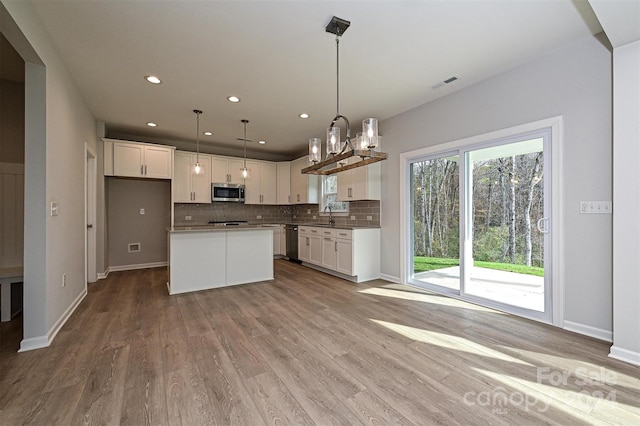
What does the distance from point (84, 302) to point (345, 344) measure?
337 cm

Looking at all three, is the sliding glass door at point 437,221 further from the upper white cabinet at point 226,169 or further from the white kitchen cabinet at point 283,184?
the upper white cabinet at point 226,169

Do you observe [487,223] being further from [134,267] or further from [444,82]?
[134,267]

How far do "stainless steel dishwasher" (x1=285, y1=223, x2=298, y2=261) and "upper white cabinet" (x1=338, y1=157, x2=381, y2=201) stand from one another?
5.89ft

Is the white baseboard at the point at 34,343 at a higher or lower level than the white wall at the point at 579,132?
lower

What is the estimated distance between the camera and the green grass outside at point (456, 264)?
9.95 feet

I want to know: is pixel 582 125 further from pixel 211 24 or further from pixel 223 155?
pixel 223 155

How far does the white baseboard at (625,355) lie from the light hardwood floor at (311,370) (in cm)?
9

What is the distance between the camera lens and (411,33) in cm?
243

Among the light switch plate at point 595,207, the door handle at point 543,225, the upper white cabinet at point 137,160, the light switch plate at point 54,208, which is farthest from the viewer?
the upper white cabinet at point 137,160

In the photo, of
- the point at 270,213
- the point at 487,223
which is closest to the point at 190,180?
the point at 270,213

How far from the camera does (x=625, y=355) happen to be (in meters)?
2.14

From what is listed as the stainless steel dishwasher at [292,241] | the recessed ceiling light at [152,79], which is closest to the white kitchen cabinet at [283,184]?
the stainless steel dishwasher at [292,241]

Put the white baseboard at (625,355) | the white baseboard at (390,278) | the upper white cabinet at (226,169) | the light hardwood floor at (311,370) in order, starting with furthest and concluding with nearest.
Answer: the upper white cabinet at (226,169)
the white baseboard at (390,278)
the white baseboard at (625,355)
the light hardwood floor at (311,370)

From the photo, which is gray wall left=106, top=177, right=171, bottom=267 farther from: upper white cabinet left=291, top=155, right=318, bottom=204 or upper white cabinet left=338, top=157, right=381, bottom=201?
upper white cabinet left=338, top=157, right=381, bottom=201
